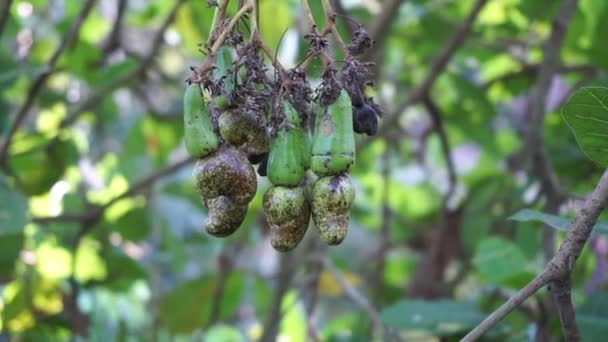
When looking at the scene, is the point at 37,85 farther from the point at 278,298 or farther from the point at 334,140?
the point at 334,140

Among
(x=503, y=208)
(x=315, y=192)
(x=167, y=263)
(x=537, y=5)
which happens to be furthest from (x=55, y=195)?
(x=315, y=192)

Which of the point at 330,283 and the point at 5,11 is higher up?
the point at 330,283

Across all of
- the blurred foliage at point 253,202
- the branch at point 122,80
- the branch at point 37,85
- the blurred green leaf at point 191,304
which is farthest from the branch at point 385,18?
the blurred green leaf at point 191,304

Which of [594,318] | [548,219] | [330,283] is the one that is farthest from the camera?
[330,283]

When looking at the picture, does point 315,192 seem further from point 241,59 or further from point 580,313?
point 580,313

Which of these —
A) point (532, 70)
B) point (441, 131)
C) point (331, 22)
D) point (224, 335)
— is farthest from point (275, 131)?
point (224, 335)

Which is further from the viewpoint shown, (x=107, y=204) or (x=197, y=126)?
(x=107, y=204)

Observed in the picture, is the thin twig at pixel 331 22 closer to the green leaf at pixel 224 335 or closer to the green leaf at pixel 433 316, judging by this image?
the green leaf at pixel 433 316
